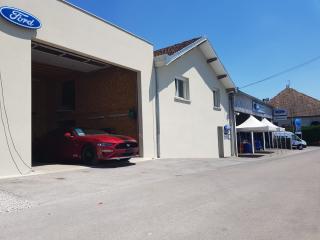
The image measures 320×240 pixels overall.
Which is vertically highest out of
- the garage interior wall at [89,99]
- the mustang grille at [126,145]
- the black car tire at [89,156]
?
the garage interior wall at [89,99]

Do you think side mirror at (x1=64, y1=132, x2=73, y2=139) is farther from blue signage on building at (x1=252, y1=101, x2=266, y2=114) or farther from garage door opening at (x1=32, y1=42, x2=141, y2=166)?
blue signage on building at (x1=252, y1=101, x2=266, y2=114)

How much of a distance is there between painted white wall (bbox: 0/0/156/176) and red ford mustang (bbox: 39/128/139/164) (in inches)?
99.7

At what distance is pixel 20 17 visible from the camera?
34.3ft

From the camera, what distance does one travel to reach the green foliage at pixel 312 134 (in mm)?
48656

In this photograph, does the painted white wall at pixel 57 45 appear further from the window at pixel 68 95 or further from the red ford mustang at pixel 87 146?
the window at pixel 68 95

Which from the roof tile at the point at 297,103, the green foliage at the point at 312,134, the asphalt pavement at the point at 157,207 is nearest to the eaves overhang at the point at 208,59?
the asphalt pavement at the point at 157,207

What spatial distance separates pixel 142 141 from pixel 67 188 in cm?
740

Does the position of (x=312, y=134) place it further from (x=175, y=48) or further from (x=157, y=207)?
(x=157, y=207)

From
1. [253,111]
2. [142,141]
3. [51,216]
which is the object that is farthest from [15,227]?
[253,111]

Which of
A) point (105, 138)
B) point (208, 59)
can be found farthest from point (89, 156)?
point (208, 59)

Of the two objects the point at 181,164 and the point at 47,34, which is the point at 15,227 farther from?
the point at 181,164

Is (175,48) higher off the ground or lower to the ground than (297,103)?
lower

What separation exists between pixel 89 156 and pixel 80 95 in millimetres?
6757

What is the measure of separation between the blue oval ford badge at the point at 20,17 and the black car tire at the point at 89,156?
4.49 m
